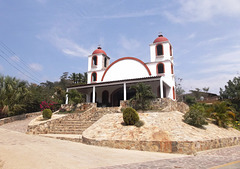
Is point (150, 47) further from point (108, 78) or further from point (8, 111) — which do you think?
point (8, 111)

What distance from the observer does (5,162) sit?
5004 millimetres

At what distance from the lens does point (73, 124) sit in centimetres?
1494

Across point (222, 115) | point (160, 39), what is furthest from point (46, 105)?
point (222, 115)

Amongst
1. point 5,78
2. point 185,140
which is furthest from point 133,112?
point 5,78

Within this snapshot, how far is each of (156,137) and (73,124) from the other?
8.57 m

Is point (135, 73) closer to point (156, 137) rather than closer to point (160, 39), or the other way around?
point (160, 39)

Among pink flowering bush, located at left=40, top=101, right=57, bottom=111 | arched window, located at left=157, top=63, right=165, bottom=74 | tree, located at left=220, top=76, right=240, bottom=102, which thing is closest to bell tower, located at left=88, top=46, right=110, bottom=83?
pink flowering bush, located at left=40, top=101, right=57, bottom=111

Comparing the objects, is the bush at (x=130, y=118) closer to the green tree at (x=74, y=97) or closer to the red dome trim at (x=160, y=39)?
the green tree at (x=74, y=97)

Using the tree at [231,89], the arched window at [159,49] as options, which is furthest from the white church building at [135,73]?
the tree at [231,89]

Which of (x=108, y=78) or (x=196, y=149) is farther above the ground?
(x=108, y=78)

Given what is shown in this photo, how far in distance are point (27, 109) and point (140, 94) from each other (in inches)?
647

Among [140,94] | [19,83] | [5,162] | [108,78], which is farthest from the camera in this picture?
[108,78]

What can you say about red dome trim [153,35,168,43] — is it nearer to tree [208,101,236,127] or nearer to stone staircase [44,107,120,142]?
tree [208,101,236,127]

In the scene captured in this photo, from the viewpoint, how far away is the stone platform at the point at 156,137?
8312mm
